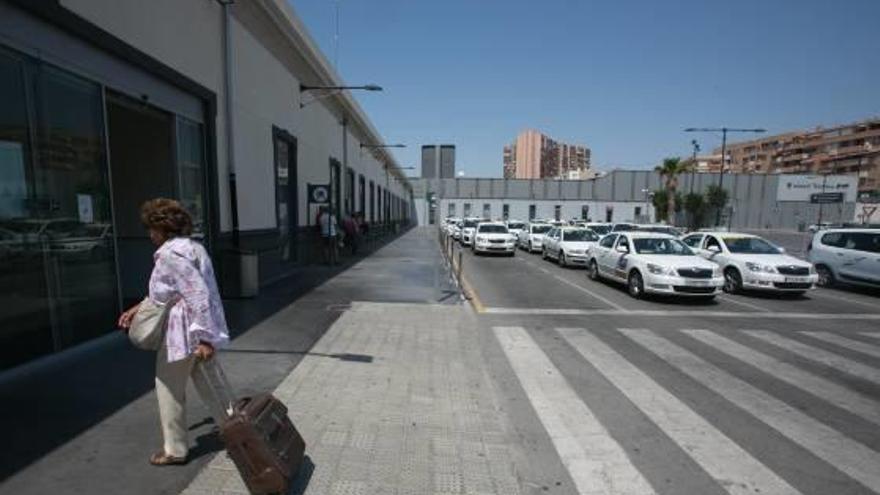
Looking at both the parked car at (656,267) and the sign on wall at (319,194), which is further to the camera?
the sign on wall at (319,194)

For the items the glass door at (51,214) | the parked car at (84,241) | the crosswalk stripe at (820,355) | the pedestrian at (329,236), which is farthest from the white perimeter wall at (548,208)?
the glass door at (51,214)

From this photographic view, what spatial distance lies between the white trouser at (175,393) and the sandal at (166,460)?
1.2 inches

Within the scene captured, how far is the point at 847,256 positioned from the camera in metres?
15.4

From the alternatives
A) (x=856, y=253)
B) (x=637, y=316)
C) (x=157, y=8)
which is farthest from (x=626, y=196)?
(x=157, y=8)

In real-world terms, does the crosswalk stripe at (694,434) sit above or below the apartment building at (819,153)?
below

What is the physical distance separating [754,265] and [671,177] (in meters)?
62.5

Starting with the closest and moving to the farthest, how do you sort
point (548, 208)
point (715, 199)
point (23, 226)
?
point (23, 226) < point (715, 199) < point (548, 208)

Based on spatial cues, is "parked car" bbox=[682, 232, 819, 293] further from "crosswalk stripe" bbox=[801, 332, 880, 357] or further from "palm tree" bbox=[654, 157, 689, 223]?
"palm tree" bbox=[654, 157, 689, 223]

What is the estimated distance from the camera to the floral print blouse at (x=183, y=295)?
3391 millimetres

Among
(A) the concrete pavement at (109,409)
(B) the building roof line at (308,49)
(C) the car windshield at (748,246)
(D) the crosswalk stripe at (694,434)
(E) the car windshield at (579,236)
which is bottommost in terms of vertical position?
(D) the crosswalk stripe at (694,434)

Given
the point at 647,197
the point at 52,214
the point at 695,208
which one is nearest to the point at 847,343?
the point at 52,214

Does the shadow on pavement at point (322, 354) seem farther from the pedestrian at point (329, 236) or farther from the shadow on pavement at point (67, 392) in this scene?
the pedestrian at point (329, 236)

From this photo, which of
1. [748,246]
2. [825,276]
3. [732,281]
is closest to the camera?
[732,281]

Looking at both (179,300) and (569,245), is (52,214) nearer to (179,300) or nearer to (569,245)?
(179,300)
